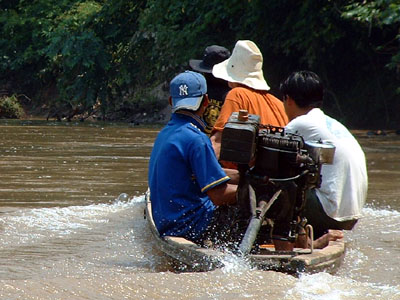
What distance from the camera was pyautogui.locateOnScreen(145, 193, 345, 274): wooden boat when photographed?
17.4 feet

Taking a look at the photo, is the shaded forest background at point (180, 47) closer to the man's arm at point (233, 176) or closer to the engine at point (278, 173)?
the man's arm at point (233, 176)

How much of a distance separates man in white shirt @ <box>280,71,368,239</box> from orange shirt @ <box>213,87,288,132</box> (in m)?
0.45

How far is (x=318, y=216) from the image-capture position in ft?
20.5

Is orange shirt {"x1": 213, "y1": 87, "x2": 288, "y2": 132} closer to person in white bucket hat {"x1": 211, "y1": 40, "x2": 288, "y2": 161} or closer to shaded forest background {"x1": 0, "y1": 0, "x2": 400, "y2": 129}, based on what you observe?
person in white bucket hat {"x1": 211, "y1": 40, "x2": 288, "y2": 161}

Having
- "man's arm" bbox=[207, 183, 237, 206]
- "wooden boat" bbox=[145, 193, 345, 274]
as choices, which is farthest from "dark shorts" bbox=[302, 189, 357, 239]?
"man's arm" bbox=[207, 183, 237, 206]

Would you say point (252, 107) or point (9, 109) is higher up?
point (252, 107)

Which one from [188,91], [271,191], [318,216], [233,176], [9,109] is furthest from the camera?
[9,109]

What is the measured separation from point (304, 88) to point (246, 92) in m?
0.69

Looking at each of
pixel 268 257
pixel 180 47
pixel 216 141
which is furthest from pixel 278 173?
pixel 180 47

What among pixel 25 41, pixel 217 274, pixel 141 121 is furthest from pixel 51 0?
pixel 217 274

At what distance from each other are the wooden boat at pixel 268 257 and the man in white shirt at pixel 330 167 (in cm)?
22

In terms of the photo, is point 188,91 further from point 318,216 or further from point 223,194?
point 318,216

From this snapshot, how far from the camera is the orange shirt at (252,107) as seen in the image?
6.66 meters

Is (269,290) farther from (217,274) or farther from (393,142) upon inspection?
(393,142)
